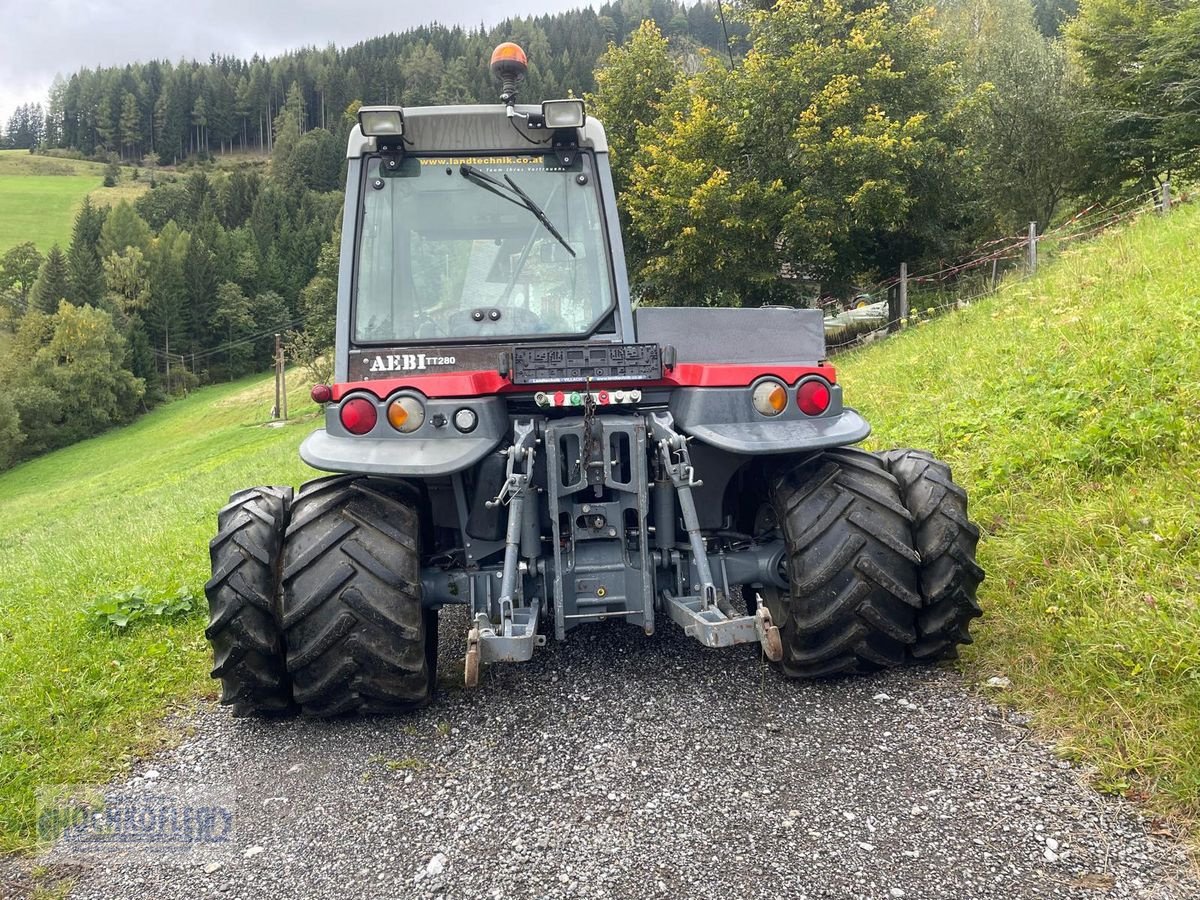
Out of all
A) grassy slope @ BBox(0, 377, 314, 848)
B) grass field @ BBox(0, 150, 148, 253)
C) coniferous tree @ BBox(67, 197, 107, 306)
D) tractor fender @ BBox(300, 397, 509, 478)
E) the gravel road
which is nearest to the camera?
the gravel road

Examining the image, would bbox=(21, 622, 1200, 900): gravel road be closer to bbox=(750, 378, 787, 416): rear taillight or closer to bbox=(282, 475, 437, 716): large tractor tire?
bbox=(282, 475, 437, 716): large tractor tire

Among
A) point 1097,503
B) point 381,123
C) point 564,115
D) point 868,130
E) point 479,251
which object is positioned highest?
point 868,130

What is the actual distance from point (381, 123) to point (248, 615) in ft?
7.88

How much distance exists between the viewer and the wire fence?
16.7m

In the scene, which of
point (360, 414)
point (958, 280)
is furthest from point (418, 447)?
point (958, 280)

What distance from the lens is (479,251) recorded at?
418 centimetres

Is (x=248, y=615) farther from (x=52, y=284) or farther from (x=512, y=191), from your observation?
(x=52, y=284)

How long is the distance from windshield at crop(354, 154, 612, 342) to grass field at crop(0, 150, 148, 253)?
98.1 metres

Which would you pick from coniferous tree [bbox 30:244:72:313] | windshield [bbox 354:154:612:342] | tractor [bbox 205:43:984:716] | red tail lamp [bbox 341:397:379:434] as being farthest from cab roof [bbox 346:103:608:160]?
coniferous tree [bbox 30:244:72:313]

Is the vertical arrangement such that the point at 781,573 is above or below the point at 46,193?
below

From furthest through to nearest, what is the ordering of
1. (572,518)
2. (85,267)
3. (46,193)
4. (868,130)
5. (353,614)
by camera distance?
(46,193)
(85,267)
(868,130)
(572,518)
(353,614)

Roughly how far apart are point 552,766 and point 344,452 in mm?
1479

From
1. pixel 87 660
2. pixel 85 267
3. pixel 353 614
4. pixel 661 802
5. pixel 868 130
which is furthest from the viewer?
pixel 85 267

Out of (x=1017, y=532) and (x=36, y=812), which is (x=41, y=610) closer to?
(x=36, y=812)
